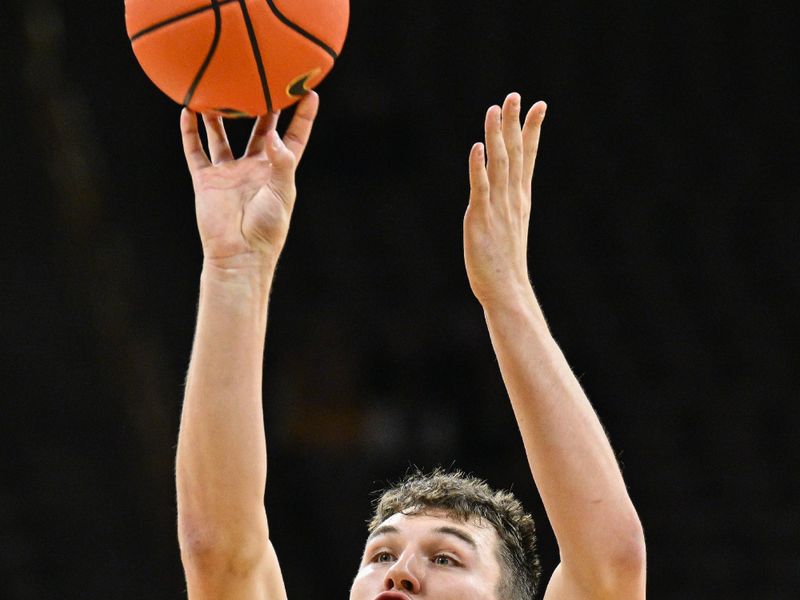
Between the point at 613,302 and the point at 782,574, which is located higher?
the point at 613,302

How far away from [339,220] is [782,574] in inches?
174

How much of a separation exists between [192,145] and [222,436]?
2.74ft

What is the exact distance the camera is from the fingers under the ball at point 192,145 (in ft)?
9.74

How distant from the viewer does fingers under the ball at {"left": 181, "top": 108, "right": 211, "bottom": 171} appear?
2969 mm

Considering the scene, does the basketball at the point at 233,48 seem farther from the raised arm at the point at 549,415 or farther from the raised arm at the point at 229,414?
the raised arm at the point at 549,415

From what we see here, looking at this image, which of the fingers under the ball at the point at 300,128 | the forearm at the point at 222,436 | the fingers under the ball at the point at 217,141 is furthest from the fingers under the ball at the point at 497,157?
the forearm at the point at 222,436

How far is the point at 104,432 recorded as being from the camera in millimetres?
8977

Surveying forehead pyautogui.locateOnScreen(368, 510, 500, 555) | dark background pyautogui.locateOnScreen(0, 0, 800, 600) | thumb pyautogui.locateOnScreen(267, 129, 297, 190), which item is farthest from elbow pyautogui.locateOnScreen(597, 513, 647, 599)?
dark background pyautogui.locateOnScreen(0, 0, 800, 600)

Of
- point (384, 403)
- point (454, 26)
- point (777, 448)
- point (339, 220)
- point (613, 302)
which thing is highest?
point (454, 26)

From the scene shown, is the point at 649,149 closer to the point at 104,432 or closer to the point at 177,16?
the point at 104,432

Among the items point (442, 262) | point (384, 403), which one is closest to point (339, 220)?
point (442, 262)

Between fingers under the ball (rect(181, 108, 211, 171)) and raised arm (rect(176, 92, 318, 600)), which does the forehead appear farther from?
fingers under the ball (rect(181, 108, 211, 171))

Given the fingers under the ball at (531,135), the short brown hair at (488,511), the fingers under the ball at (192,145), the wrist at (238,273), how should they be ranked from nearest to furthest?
1. the wrist at (238,273)
2. the fingers under the ball at (192,145)
3. the fingers under the ball at (531,135)
4. the short brown hair at (488,511)

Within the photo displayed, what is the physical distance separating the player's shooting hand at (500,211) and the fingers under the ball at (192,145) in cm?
67
